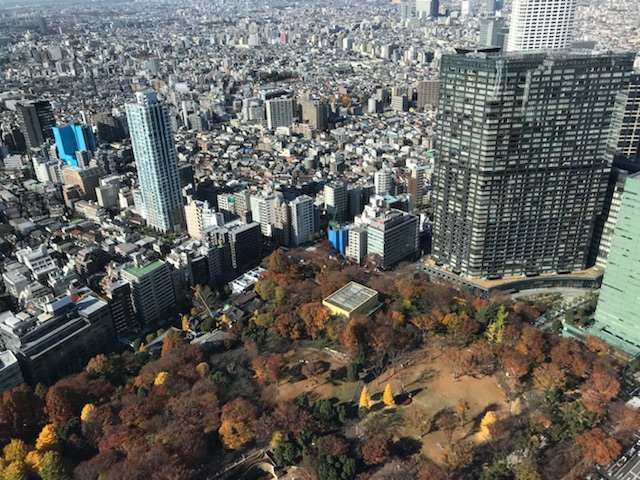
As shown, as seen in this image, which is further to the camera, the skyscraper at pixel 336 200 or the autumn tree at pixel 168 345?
the skyscraper at pixel 336 200

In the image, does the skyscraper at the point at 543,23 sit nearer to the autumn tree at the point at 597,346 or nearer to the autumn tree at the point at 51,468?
the autumn tree at the point at 597,346

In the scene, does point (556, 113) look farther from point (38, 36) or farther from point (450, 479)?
point (38, 36)

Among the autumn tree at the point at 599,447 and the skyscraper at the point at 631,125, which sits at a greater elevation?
the skyscraper at the point at 631,125

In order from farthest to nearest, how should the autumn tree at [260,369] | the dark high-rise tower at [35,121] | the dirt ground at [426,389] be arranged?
1. the dark high-rise tower at [35,121]
2. the autumn tree at [260,369]
3. the dirt ground at [426,389]

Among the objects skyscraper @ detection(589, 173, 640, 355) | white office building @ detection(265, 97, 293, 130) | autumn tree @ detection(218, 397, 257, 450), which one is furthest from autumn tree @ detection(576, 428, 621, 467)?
white office building @ detection(265, 97, 293, 130)

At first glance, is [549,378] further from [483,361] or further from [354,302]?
[354,302]

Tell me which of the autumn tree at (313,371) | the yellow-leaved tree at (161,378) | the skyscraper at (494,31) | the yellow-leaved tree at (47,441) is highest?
the skyscraper at (494,31)

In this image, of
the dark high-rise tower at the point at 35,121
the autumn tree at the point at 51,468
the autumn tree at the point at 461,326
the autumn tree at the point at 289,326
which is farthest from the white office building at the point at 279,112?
the autumn tree at the point at 51,468
